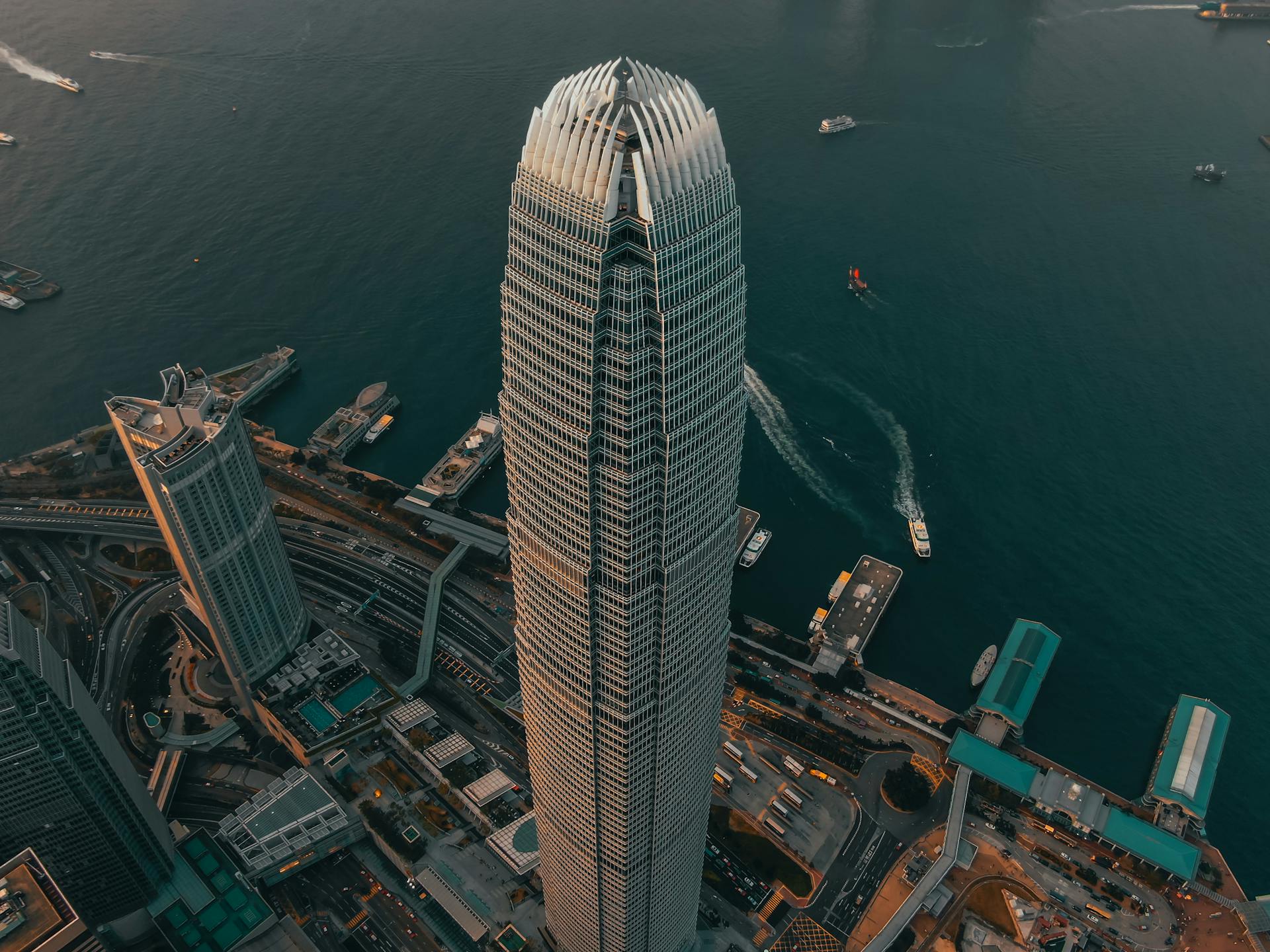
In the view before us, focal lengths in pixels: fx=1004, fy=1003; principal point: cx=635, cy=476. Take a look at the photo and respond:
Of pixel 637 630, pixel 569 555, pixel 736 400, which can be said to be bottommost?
pixel 637 630

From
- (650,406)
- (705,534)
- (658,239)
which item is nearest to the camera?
(658,239)

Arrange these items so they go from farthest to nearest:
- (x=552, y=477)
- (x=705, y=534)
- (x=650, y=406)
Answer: (x=705, y=534), (x=552, y=477), (x=650, y=406)

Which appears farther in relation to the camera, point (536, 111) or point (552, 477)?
point (552, 477)

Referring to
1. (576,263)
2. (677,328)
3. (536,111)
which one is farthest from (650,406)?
(536,111)

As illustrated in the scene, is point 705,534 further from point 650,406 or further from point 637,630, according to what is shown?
point 650,406

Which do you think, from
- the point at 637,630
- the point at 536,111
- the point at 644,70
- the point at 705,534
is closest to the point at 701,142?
the point at 644,70

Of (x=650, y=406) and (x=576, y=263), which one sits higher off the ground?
(x=576, y=263)

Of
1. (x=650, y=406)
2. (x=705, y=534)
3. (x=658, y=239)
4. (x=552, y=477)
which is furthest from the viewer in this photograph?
(x=705, y=534)

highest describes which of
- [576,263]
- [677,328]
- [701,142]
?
[701,142]

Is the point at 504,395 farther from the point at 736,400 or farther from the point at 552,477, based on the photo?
the point at 736,400
